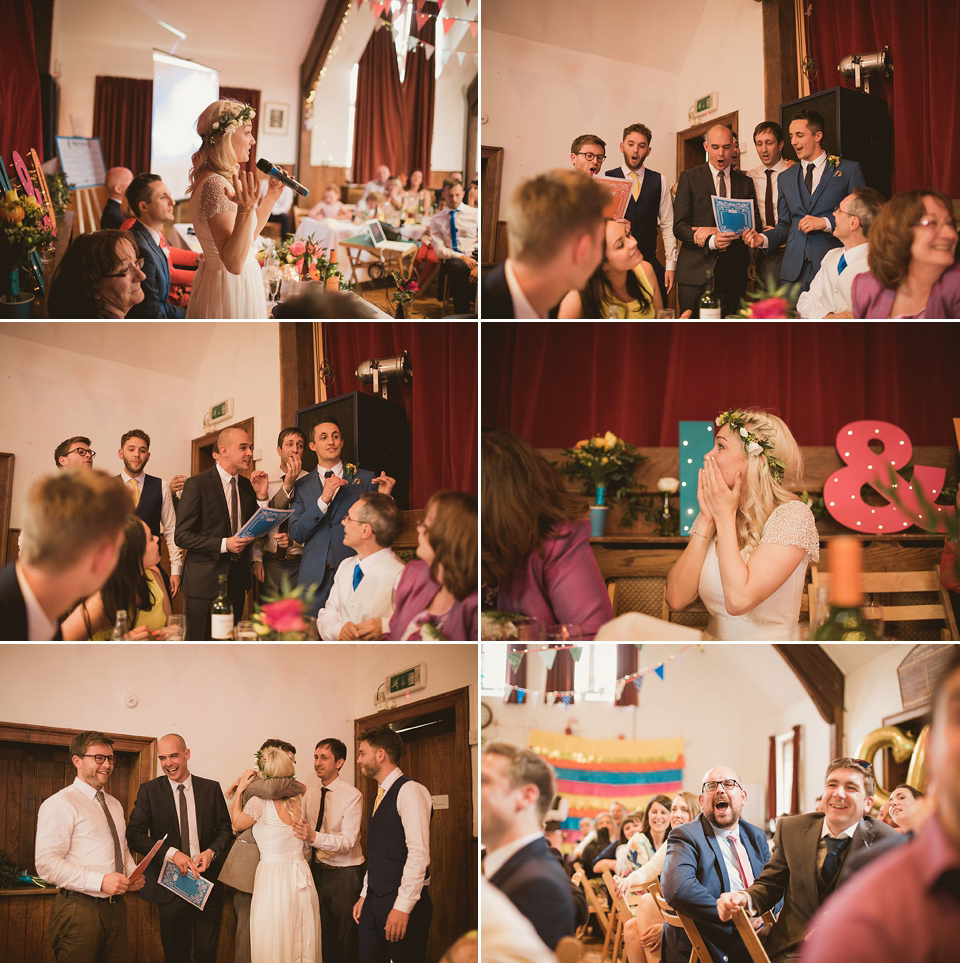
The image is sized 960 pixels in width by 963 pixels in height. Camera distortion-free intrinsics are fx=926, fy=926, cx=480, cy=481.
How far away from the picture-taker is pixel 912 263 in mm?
2535

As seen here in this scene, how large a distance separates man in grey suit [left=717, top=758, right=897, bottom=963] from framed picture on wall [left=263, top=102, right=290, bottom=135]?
2286mm

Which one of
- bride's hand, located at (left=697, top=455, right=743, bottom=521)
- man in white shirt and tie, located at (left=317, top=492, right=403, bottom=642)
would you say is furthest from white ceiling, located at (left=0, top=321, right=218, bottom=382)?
bride's hand, located at (left=697, top=455, right=743, bottom=521)

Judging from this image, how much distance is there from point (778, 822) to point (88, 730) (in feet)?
6.01

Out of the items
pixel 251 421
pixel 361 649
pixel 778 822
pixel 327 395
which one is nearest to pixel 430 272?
pixel 327 395

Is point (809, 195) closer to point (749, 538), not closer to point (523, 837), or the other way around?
point (749, 538)

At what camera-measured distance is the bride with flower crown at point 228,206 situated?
253cm

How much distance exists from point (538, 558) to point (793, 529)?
0.68 metres

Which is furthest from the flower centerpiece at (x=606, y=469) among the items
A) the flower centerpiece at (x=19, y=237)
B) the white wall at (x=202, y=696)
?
the flower centerpiece at (x=19, y=237)

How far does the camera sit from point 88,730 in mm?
2465

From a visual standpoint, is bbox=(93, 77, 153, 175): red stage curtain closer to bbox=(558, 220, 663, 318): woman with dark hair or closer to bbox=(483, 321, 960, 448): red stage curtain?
bbox=(483, 321, 960, 448): red stage curtain

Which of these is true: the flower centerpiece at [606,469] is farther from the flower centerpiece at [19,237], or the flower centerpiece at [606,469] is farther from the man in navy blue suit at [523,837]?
the flower centerpiece at [19,237]

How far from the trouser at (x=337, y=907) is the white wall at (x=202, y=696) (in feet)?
0.79

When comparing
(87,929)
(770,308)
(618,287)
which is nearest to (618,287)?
(618,287)

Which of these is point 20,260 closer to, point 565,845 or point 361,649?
point 361,649
